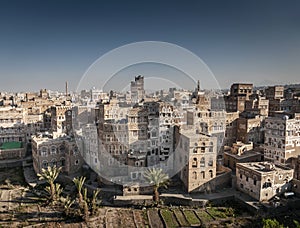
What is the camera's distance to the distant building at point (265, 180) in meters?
23.1

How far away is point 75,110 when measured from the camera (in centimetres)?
4019

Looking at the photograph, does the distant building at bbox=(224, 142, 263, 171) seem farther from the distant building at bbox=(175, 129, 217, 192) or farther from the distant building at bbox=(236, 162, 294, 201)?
the distant building at bbox=(175, 129, 217, 192)

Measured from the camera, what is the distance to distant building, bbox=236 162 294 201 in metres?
23.1

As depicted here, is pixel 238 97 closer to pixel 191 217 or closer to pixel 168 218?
pixel 191 217

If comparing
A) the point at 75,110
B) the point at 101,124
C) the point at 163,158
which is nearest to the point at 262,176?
the point at 163,158

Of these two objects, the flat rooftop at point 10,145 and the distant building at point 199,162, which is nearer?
the distant building at point 199,162

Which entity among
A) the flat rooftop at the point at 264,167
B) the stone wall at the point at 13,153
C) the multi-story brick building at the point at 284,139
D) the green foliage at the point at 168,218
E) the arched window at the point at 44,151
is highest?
the multi-story brick building at the point at 284,139

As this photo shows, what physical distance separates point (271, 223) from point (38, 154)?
1006 inches

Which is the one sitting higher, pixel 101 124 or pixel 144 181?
pixel 101 124

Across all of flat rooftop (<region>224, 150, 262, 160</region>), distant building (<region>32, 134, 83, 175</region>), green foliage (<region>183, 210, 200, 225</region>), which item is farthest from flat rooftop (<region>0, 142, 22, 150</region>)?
flat rooftop (<region>224, 150, 262, 160</region>)

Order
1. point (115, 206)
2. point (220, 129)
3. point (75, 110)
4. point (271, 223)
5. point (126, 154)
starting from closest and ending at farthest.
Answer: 1. point (271, 223)
2. point (115, 206)
3. point (126, 154)
4. point (220, 129)
5. point (75, 110)

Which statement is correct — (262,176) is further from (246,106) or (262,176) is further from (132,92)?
(132,92)

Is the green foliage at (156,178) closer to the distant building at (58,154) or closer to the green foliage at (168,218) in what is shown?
the green foliage at (168,218)

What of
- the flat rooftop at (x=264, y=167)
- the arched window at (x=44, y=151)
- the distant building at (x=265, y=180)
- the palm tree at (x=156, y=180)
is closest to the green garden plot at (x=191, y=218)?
the palm tree at (x=156, y=180)
